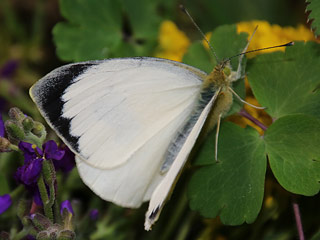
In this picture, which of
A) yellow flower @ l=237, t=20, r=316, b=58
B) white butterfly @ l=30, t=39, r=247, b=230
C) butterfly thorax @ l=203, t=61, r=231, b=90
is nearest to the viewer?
white butterfly @ l=30, t=39, r=247, b=230

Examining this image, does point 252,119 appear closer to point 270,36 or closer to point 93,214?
point 270,36

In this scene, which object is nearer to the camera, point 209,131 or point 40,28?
point 209,131

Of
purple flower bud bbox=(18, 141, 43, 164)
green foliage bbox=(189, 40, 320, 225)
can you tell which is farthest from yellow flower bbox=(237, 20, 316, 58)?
purple flower bud bbox=(18, 141, 43, 164)

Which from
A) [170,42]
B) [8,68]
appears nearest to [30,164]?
[170,42]

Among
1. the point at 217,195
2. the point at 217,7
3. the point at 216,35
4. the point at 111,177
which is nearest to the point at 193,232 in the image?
the point at 217,195

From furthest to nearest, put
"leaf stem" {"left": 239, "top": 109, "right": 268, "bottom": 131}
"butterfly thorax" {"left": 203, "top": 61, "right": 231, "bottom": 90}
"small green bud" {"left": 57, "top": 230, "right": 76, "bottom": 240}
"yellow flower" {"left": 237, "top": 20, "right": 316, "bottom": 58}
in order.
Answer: "yellow flower" {"left": 237, "top": 20, "right": 316, "bottom": 58} → "leaf stem" {"left": 239, "top": 109, "right": 268, "bottom": 131} → "butterfly thorax" {"left": 203, "top": 61, "right": 231, "bottom": 90} → "small green bud" {"left": 57, "top": 230, "right": 76, "bottom": 240}

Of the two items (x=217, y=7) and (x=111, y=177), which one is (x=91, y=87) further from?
(x=217, y=7)

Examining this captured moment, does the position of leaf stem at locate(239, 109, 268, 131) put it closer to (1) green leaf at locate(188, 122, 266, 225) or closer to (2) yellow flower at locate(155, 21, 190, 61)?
(1) green leaf at locate(188, 122, 266, 225)

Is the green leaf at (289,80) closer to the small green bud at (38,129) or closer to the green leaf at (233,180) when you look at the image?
the green leaf at (233,180)
